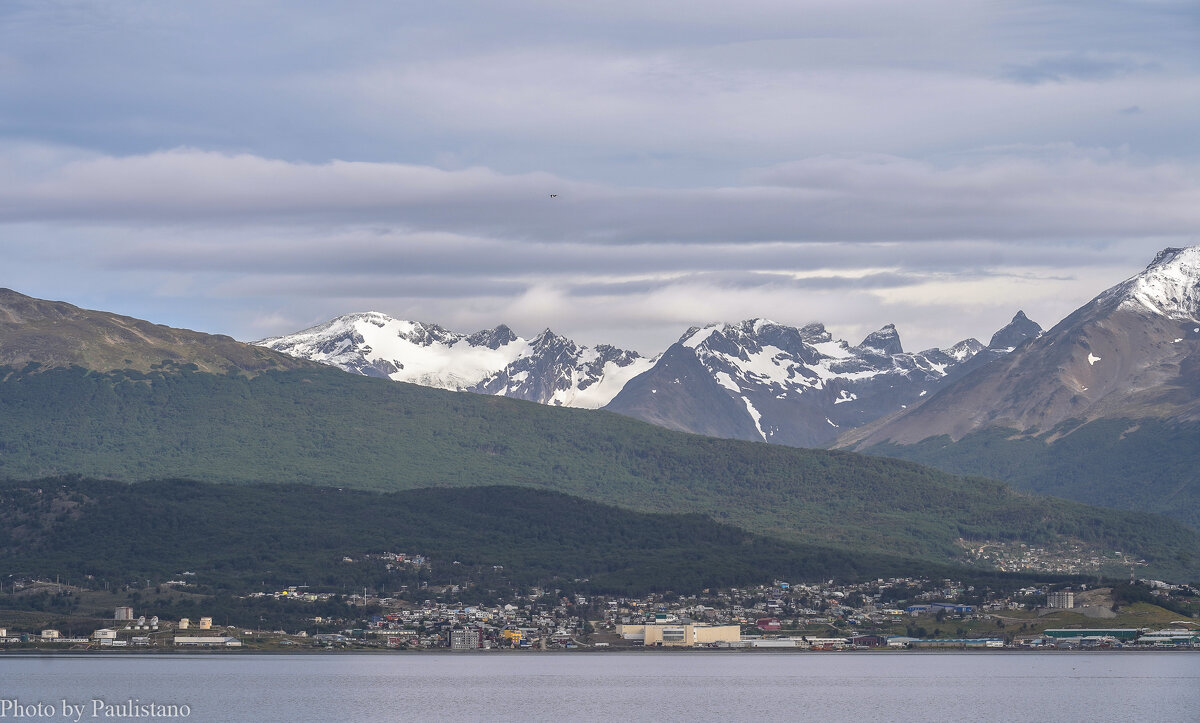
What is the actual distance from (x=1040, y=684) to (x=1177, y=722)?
45.5 meters

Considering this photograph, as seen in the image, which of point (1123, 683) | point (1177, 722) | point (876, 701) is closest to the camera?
point (1177, 722)

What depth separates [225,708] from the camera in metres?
159

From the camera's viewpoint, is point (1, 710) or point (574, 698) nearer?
point (1, 710)

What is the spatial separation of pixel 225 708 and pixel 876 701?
63.6m

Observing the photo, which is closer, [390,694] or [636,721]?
[636,721]

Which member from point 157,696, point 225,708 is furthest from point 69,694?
point 225,708

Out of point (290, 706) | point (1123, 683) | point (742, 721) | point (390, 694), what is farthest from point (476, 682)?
point (1123, 683)

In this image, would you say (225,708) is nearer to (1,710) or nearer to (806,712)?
(1,710)

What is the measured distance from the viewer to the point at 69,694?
16825cm

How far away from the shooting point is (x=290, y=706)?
530 feet

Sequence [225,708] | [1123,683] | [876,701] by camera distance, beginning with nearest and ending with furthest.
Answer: [225,708] → [876,701] → [1123,683]

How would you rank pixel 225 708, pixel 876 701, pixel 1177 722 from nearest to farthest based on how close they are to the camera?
1. pixel 1177 722
2. pixel 225 708
3. pixel 876 701

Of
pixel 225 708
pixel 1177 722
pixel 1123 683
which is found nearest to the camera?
pixel 1177 722

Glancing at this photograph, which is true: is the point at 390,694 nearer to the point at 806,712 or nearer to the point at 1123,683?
the point at 806,712
